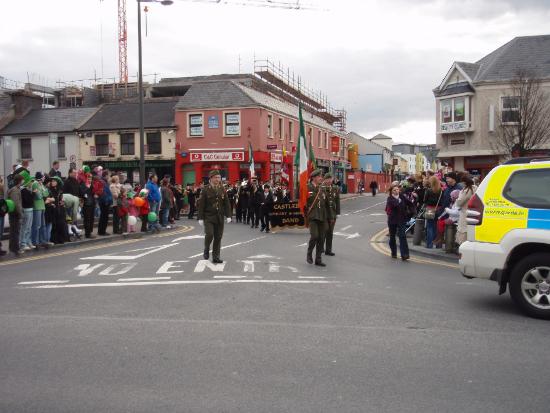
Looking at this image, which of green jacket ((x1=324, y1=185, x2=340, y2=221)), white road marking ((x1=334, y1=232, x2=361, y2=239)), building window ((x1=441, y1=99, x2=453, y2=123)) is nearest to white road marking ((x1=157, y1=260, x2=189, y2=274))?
green jacket ((x1=324, y1=185, x2=340, y2=221))

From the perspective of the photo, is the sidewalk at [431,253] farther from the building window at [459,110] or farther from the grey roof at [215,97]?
the grey roof at [215,97]

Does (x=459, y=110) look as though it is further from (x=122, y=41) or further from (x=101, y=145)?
(x=122, y=41)

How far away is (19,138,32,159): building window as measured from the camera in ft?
135

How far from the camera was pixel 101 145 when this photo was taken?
132 ft

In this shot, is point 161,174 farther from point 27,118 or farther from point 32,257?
point 32,257

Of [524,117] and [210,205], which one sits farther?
[524,117]

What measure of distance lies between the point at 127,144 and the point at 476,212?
35.2 metres

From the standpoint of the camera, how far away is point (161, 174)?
40.2m

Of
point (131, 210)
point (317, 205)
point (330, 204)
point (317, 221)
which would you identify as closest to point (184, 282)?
point (317, 221)

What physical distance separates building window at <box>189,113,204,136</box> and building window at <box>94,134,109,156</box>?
20.3 ft

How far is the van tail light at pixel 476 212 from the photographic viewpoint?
24.4ft

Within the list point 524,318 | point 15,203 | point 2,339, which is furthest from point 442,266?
point 15,203

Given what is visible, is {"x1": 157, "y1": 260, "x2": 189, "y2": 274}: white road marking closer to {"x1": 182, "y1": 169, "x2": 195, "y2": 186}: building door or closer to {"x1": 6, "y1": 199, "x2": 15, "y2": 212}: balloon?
{"x1": 6, "y1": 199, "x2": 15, "y2": 212}: balloon

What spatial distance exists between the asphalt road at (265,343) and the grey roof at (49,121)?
33.2 meters
